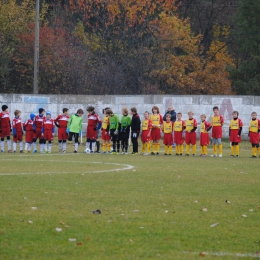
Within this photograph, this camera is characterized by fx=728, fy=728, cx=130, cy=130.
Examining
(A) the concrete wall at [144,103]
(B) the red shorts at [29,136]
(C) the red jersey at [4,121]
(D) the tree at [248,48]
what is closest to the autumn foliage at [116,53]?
(D) the tree at [248,48]

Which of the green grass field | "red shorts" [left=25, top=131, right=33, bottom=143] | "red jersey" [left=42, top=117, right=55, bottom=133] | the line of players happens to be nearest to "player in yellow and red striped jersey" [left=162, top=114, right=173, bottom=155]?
the line of players

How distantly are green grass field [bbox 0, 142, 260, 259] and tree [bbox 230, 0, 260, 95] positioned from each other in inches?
1439

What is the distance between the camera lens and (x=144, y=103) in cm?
3928

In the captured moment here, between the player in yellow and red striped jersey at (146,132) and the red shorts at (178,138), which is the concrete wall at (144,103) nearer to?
the red shorts at (178,138)

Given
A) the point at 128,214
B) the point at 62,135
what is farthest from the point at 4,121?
the point at 128,214

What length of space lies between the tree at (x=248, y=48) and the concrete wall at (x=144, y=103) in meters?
15.4

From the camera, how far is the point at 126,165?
21.0 meters

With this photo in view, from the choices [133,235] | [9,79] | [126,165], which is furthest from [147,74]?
[133,235]

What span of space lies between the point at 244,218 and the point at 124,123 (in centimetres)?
1758

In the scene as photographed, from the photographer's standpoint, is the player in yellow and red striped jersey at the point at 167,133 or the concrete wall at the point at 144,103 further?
the concrete wall at the point at 144,103

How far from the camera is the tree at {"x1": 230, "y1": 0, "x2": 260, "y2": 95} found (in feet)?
178

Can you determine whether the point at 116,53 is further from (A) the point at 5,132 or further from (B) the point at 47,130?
(B) the point at 47,130

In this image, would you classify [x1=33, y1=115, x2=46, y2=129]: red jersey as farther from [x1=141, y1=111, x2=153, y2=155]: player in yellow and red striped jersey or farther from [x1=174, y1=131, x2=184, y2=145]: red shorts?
[x1=174, y1=131, x2=184, y2=145]: red shorts

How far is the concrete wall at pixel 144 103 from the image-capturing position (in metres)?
38.4
